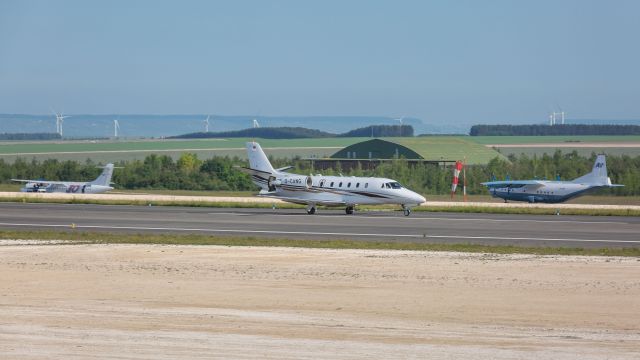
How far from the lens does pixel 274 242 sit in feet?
147

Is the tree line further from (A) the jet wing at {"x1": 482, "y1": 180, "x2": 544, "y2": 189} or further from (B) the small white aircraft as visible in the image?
(B) the small white aircraft

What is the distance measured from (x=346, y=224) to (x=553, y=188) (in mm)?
35393

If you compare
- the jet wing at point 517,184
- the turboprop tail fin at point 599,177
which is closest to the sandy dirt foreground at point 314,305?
the turboprop tail fin at point 599,177

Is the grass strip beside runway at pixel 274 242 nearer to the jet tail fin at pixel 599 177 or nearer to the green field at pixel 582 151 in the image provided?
the jet tail fin at pixel 599 177

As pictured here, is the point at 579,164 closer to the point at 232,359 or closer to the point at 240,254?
the point at 240,254

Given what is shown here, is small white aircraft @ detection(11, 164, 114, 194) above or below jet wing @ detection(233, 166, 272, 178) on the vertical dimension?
below

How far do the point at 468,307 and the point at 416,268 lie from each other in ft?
26.0

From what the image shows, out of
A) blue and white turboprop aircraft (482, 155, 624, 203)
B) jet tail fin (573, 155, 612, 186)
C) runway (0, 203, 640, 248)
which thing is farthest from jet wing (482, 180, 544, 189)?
runway (0, 203, 640, 248)

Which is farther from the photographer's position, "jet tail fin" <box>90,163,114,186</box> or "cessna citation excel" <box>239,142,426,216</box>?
"jet tail fin" <box>90,163,114,186</box>

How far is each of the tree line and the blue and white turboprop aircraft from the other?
1049 cm

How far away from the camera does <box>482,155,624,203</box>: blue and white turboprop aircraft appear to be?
87.2 metres

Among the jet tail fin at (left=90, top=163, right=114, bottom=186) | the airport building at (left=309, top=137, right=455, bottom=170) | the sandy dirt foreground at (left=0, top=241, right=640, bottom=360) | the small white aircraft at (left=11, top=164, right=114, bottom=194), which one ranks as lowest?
the sandy dirt foreground at (left=0, top=241, right=640, bottom=360)

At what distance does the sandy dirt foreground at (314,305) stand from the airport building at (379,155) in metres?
82.0

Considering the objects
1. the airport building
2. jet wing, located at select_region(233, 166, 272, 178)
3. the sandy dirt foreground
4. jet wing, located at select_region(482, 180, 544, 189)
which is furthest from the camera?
the airport building
